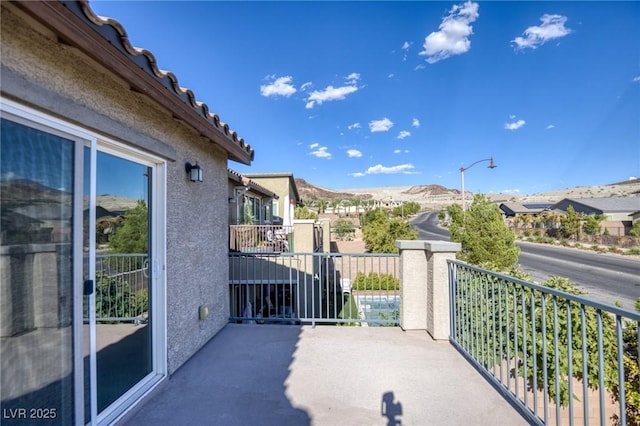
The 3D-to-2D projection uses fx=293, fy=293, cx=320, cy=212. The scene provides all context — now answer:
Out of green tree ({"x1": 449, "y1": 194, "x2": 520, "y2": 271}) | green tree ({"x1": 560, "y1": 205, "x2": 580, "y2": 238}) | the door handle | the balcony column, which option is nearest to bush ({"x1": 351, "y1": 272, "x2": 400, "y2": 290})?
the balcony column

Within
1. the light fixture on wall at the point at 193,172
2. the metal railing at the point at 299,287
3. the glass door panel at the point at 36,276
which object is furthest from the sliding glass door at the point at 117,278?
the metal railing at the point at 299,287

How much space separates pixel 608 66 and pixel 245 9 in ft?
59.5

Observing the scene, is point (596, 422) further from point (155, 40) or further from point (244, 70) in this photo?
point (244, 70)

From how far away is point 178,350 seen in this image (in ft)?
10.2

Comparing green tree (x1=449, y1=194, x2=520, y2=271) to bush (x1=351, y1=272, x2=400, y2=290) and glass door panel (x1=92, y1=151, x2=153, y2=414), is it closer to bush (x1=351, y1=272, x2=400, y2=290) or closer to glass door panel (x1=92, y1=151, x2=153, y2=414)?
bush (x1=351, y1=272, x2=400, y2=290)

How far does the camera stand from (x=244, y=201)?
40.6 ft

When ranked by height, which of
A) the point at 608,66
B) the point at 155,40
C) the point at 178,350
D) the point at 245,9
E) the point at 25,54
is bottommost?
Answer: the point at 178,350

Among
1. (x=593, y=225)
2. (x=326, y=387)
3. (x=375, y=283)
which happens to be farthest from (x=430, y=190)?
(x=326, y=387)

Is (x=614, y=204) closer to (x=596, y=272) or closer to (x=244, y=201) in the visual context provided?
(x=596, y=272)

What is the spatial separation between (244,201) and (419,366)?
10360 millimetres

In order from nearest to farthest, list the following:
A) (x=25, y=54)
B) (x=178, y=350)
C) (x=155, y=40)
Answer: (x=25, y=54), (x=178, y=350), (x=155, y=40)

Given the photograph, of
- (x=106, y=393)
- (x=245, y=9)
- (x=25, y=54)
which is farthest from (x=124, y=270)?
(x=245, y=9)

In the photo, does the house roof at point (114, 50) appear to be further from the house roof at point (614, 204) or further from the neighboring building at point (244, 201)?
the house roof at point (614, 204)

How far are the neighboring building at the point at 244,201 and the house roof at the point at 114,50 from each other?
566cm
